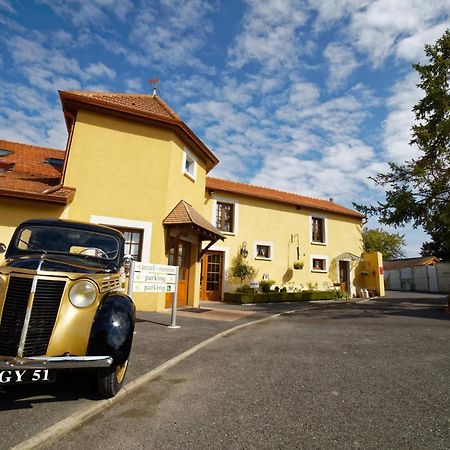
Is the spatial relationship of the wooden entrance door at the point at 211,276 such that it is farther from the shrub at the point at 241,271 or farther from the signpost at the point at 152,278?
the signpost at the point at 152,278

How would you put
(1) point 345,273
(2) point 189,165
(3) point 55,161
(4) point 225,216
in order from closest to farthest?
(2) point 189,165 < (3) point 55,161 < (4) point 225,216 < (1) point 345,273

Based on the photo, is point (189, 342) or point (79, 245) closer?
point (79, 245)

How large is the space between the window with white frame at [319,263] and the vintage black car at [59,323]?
17.2 meters

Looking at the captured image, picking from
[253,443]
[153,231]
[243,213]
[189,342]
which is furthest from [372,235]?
[253,443]

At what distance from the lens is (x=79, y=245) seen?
4.56 metres

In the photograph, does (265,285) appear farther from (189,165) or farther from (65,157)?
(65,157)

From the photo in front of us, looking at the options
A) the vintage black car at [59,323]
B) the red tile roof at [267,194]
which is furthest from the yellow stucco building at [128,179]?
the vintage black car at [59,323]

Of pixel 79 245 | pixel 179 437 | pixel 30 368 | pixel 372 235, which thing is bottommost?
pixel 179 437

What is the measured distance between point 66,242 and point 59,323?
1.82 meters

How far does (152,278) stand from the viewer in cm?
680

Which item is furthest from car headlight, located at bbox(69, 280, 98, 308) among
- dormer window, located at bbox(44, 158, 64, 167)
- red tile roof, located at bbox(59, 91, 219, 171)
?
dormer window, located at bbox(44, 158, 64, 167)

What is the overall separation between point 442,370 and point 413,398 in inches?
55.8

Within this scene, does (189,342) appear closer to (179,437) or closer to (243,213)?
(179,437)

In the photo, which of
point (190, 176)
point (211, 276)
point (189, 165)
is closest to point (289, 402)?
point (190, 176)
